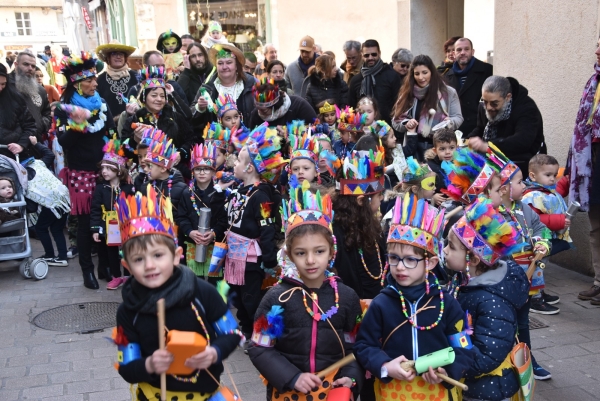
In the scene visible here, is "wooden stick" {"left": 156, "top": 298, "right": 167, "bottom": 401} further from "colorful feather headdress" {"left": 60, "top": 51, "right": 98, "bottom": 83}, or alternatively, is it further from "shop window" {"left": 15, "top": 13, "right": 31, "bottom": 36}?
"shop window" {"left": 15, "top": 13, "right": 31, "bottom": 36}

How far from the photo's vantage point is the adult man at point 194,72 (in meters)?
8.47

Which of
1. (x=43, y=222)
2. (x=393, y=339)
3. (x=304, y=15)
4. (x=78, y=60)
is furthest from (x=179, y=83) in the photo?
(x=304, y=15)

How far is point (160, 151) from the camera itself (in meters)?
6.05

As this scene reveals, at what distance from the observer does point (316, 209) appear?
334 cm

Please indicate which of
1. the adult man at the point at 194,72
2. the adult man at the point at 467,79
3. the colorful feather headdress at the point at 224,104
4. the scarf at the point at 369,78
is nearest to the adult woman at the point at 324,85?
the scarf at the point at 369,78

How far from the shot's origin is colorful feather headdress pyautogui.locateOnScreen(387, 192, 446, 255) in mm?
3100

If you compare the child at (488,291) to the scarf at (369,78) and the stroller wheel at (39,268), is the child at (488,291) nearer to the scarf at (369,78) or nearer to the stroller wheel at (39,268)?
the scarf at (369,78)

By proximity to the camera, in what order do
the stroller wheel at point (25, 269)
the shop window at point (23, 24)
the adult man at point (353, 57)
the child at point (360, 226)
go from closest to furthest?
the child at point (360, 226) → the stroller wheel at point (25, 269) → the adult man at point (353, 57) → the shop window at point (23, 24)

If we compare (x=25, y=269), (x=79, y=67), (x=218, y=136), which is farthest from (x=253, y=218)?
(x=25, y=269)

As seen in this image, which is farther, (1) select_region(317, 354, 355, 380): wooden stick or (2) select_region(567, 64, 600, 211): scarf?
(2) select_region(567, 64, 600, 211): scarf

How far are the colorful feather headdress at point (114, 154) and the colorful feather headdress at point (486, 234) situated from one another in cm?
464

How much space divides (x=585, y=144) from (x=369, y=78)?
3.30m

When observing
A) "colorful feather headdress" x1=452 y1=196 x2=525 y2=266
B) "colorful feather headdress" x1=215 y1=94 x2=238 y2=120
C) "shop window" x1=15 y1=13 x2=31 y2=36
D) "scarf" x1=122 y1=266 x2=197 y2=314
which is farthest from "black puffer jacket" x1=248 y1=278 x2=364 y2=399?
"shop window" x1=15 y1=13 x2=31 y2=36

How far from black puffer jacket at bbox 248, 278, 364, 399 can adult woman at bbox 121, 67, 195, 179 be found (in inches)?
169
